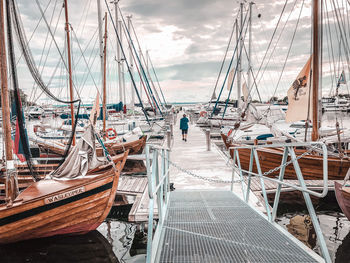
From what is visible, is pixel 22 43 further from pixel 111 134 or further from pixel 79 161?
pixel 111 134

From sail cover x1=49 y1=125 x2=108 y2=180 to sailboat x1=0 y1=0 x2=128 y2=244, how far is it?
110 mm

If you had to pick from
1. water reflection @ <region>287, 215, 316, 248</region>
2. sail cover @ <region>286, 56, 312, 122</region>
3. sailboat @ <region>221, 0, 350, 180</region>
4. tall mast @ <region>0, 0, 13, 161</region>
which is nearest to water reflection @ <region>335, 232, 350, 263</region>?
water reflection @ <region>287, 215, 316, 248</region>

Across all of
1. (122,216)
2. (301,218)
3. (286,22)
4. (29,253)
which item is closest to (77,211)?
(29,253)

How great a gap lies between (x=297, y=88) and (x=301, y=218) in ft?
13.5

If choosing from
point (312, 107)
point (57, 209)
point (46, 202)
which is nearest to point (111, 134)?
point (57, 209)

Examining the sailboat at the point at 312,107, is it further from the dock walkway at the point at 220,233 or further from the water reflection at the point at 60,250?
the water reflection at the point at 60,250

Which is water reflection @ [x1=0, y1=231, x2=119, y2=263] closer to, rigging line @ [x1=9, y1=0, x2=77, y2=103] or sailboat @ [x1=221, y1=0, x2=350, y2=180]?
rigging line @ [x1=9, y1=0, x2=77, y2=103]

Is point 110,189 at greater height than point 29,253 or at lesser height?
greater

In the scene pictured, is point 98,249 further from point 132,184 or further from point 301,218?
point 301,218

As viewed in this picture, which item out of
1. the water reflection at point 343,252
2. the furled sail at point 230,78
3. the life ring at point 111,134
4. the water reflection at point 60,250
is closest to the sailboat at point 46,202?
the water reflection at point 60,250

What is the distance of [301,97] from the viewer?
8.75 metres

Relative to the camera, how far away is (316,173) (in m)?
8.96

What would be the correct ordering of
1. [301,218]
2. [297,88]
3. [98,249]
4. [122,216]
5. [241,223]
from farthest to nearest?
[297,88] → [122,216] → [301,218] → [98,249] → [241,223]

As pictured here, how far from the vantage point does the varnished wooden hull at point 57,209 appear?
5352 mm
